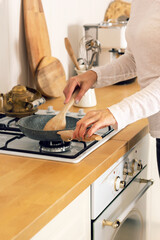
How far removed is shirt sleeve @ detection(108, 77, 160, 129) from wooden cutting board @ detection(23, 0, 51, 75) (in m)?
A: 0.78

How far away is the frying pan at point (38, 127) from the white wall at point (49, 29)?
15.8 inches

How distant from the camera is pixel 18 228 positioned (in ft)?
2.77

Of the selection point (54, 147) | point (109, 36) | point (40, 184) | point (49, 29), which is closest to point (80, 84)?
point (54, 147)

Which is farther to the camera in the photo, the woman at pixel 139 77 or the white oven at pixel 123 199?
the white oven at pixel 123 199

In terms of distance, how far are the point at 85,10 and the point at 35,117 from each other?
109 centimetres

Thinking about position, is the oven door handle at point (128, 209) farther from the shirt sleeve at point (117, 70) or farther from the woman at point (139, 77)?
the shirt sleeve at point (117, 70)

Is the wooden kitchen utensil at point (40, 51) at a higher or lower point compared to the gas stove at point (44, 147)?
higher

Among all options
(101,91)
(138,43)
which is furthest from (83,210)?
(101,91)

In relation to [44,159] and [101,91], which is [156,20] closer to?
[44,159]

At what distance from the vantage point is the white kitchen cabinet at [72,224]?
98 cm

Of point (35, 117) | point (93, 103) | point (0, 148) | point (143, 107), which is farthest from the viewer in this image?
point (93, 103)

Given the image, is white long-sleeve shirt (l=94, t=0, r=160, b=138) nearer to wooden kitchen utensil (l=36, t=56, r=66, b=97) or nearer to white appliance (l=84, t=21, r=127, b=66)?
wooden kitchen utensil (l=36, t=56, r=66, b=97)

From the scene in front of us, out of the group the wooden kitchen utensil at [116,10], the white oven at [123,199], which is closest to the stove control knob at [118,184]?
the white oven at [123,199]

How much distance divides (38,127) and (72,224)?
406 millimetres
